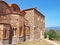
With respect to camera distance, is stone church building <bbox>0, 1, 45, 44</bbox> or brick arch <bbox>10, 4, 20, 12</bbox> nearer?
stone church building <bbox>0, 1, 45, 44</bbox>

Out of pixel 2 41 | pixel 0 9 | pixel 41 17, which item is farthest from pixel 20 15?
pixel 41 17

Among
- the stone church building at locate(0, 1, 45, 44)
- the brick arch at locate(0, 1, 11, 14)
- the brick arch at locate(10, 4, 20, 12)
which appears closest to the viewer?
the stone church building at locate(0, 1, 45, 44)

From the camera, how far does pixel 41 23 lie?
4772 centimetres

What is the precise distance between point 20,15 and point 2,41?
7469 millimetres

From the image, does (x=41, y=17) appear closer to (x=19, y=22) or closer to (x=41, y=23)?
(x=41, y=23)

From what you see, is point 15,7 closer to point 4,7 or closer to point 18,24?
point 4,7

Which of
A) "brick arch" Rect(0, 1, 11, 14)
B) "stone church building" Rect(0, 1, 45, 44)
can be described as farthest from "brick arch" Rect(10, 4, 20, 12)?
"brick arch" Rect(0, 1, 11, 14)

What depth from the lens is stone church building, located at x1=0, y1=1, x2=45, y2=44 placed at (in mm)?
33656

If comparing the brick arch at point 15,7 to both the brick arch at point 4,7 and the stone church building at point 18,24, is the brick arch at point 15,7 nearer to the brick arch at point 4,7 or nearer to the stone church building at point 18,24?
the stone church building at point 18,24

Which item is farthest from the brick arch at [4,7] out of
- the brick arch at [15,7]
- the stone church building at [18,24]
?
the brick arch at [15,7]

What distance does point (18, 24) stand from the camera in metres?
35.9

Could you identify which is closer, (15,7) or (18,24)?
(18,24)

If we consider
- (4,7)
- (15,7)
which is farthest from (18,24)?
(15,7)

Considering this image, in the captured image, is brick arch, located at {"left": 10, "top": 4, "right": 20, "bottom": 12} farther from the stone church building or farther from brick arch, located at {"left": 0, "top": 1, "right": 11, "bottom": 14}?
brick arch, located at {"left": 0, "top": 1, "right": 11, "bottom": 14}
